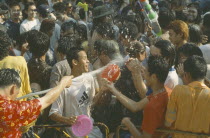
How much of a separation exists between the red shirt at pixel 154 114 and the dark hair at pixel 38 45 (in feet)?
7.33

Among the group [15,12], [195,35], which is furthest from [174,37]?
[15,12]

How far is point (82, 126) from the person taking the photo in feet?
17.1

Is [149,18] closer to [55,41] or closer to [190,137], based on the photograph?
[55,41]

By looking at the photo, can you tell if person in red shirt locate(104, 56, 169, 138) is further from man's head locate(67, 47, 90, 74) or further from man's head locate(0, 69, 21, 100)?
man's head locate(0, 69, 21, 100)

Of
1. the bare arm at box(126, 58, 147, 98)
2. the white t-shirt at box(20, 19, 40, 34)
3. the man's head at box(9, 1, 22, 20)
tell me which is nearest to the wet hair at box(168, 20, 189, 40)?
the bare arm at box(126, 58, 147, 98)

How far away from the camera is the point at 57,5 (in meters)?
10.5

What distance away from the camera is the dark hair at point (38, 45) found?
6324 mm

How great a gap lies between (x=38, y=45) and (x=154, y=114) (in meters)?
2.41

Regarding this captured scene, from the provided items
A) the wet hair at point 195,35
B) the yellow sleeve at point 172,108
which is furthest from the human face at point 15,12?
the yellow sleeve at point 172,108

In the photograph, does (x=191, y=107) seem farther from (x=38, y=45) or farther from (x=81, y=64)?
(x=38, y=45)

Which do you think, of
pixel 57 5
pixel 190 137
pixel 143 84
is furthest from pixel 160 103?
pixel 57 5

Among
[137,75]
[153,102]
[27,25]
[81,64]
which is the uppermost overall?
[27,25]

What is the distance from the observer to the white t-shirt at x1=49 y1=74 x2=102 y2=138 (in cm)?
543

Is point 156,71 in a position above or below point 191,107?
above
